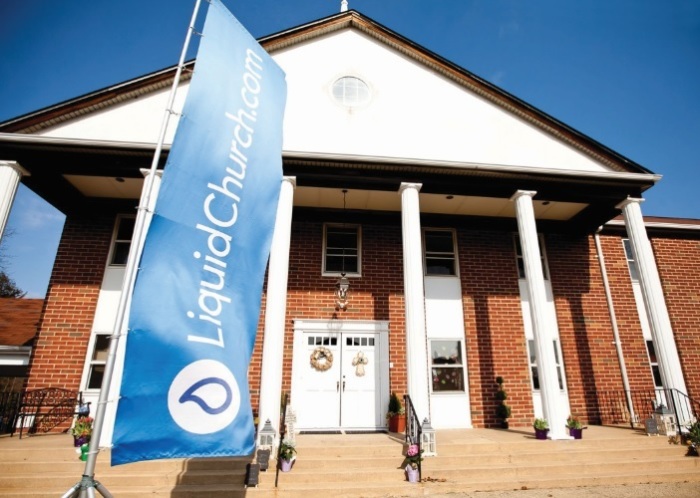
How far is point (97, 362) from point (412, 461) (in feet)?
26.7

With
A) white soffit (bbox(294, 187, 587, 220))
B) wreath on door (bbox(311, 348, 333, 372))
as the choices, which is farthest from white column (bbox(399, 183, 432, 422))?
wreath on door (bbox(311, 348, 333, 372))

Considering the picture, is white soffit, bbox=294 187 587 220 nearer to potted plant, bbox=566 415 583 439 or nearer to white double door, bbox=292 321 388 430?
white double door, bbox=292 321 388 430

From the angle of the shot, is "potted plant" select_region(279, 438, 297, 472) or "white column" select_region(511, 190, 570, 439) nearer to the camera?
"potted plant" select_region(279, 438, 297, 472)

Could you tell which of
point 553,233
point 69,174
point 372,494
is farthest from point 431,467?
point 69,174

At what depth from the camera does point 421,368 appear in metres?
7.59

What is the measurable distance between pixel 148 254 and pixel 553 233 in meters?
12.0

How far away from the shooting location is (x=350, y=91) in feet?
31.9

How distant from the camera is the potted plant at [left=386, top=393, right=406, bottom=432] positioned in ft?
29.6

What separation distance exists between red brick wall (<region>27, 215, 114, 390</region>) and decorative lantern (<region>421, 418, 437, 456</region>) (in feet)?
27.5

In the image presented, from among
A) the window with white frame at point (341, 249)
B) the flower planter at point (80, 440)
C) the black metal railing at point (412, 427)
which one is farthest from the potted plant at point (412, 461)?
the flower planter at point (80, 440)

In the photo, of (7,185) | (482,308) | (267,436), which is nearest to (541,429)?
(482,308)

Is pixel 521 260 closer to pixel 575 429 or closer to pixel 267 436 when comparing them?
pixel 575 429

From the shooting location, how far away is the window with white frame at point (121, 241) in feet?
33.9

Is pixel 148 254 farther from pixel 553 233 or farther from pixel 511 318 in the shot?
pixel 553 233
